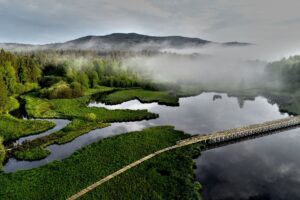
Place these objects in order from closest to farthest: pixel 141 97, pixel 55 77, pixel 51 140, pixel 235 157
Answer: pixel 235 157 → pixel 51 140 → pixel 141 97 → pixel 55 77

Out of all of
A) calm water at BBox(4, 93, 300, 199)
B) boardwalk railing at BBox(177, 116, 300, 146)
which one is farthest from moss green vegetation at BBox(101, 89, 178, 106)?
boardwalk railing at BBox(177, 116, 300, 146)

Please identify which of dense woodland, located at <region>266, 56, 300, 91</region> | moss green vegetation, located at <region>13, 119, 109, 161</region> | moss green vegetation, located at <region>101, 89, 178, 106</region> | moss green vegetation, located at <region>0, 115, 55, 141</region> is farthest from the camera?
dense woodland, located at <region>266, 56, 300, 91</region>

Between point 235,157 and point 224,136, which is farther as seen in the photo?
point 224,136

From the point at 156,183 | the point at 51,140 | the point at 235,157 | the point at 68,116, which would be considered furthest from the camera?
the point at 68,116

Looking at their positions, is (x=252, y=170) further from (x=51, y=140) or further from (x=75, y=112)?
(x=75, y=112)

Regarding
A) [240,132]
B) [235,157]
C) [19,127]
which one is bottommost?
[19,127]

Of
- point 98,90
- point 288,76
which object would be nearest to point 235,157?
point 98,90

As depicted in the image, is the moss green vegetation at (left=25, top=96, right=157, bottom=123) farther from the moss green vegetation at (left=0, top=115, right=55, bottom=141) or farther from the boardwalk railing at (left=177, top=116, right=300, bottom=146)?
the boardwalk railing at (left=177, top=116, right=300, bottom=146)

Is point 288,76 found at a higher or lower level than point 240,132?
higher
